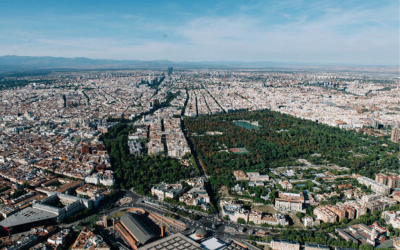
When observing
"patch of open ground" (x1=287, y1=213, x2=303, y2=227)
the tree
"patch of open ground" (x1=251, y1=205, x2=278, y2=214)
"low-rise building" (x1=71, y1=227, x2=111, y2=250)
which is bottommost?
"patch of open ground" (x1=287, y1=213, x2=303, y2=227)

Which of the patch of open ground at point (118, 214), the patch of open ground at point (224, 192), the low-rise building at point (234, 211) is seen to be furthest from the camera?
the patch of open ground at point (224, 192)

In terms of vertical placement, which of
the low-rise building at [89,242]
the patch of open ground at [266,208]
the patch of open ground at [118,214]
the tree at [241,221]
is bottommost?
the patch of open ground at [266,208]

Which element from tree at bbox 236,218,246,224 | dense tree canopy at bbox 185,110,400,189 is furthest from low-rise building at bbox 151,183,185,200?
tree at bbox 236,218,246,224

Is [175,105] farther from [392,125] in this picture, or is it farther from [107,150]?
[392,125]

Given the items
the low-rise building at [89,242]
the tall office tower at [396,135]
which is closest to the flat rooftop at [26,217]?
the low-rise building at [89,242]

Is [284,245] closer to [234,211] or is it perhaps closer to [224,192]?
[234,211]

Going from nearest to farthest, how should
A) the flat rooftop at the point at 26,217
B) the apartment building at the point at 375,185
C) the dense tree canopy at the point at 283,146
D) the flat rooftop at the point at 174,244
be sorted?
the flat rooftop at the point at 174,244, the flat rooftop at the point at 26,217, the apartment building at the point at 375,185, the dense tree canopy at the point at 283,146

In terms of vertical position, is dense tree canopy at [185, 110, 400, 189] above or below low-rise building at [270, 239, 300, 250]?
above

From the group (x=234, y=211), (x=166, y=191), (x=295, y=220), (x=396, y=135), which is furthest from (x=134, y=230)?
(x=396, y=135)

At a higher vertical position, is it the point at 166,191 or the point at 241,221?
the point at 166,191

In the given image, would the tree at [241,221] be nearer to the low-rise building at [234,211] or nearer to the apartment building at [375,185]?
the low-rise building at [234,211]

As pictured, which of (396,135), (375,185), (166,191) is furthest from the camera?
(396,135)

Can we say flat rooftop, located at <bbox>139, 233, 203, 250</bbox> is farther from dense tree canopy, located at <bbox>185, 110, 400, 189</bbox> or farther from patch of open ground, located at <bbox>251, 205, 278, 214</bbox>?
dense tree canopy, located at <bbox>185, 110, 400, 189</bbox>
